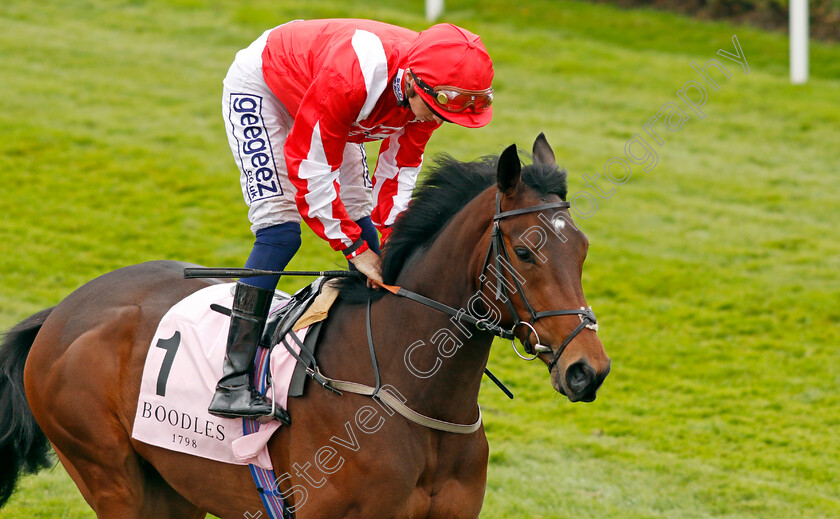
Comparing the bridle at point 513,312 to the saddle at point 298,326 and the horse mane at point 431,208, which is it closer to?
the horse mane at point 431,208

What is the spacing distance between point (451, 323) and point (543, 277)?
439mm

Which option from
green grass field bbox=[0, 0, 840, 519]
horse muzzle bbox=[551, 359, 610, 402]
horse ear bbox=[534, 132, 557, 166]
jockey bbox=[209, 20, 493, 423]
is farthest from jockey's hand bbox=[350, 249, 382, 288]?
horse muzzle bbox=[551, 359, 610, 402]

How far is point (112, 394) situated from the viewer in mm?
3797

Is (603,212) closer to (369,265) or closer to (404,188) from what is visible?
(404,188)

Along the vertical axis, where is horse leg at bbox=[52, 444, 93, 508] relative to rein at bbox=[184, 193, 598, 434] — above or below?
below

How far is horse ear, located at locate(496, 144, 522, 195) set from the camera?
114 inches

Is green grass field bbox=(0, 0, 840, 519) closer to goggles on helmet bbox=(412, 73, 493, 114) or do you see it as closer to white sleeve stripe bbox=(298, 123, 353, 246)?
white sleeve stripe bbox=(298, 123, 353, 246)

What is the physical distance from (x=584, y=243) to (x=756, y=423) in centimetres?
469

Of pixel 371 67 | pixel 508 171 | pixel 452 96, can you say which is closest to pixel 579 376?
pixel 508 171

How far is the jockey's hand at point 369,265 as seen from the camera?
335 cm

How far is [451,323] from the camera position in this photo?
3158mm

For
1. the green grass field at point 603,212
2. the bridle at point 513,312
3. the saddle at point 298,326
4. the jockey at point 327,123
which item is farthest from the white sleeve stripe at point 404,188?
the bridle at point 513,312

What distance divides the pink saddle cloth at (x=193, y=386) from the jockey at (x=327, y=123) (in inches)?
4.9

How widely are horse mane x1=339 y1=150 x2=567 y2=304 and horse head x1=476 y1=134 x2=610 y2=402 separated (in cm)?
26
